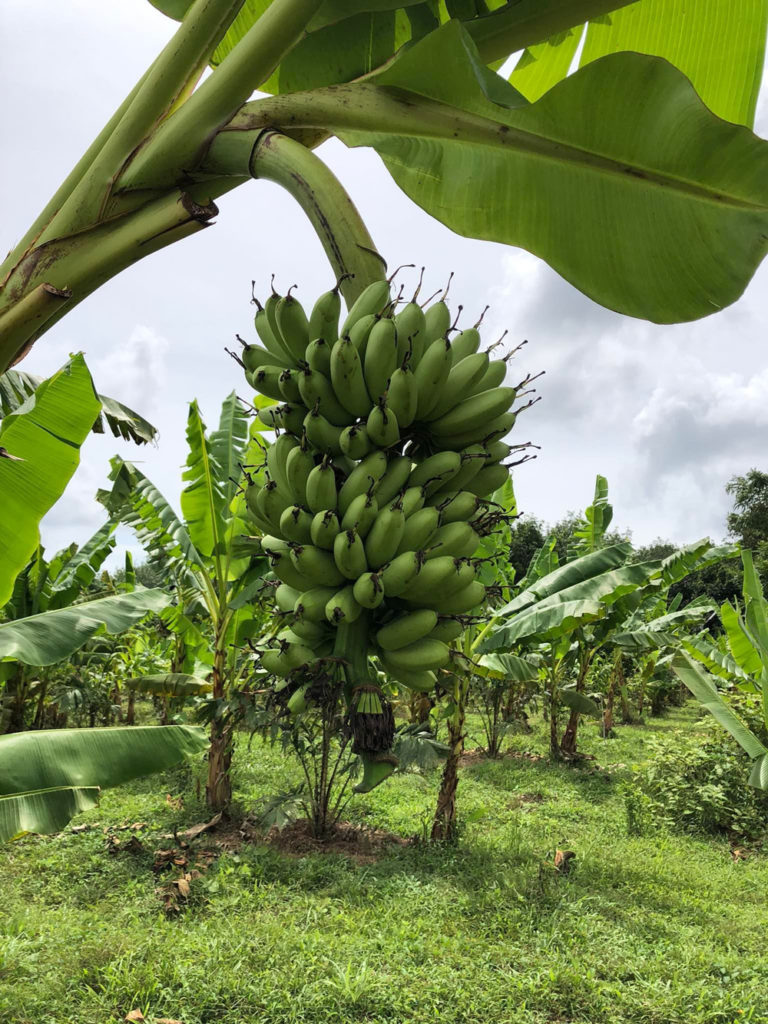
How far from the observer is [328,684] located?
0.71 metres

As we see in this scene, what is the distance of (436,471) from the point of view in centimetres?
75

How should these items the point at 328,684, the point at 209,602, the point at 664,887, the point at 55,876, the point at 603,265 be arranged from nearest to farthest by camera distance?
1. the point at 328,684
2. the point at 603,265
3. the point at 55,876
4. the point at 664,887
5. the point at 209,602

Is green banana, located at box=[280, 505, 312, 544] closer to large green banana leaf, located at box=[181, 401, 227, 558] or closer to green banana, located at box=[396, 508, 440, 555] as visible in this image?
green banana, located at box=[396, 508, 440, 555]

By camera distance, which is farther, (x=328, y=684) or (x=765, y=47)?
(x=765, y=47)

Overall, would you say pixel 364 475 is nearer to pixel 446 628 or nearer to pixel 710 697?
pixel 446 628

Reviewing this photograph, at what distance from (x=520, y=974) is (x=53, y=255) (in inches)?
135

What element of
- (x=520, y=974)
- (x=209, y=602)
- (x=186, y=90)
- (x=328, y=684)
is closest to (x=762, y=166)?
(x=186, y=90)

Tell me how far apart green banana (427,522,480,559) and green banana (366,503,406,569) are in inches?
1.7

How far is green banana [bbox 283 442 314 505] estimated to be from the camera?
0.73 metres

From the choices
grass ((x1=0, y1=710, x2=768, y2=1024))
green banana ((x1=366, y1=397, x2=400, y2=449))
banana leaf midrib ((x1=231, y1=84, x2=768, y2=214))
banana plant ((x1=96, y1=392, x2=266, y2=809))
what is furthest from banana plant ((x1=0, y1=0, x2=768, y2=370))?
banana plant ((x1=96, y1=392, x2=266, y2=809))

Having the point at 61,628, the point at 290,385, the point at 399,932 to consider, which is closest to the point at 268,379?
the point at 290,385

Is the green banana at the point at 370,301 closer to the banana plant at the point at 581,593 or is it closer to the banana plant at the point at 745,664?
the banana plant at the point at 581,593

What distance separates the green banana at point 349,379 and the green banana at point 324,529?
0.37ft

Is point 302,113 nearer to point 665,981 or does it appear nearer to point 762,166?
point 762,166
